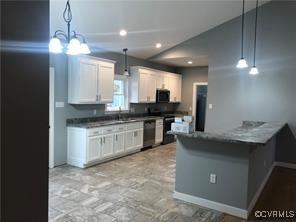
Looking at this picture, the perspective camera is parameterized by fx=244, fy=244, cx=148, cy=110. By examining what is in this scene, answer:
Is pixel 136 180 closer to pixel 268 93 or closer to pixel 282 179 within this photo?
pixel 282 179

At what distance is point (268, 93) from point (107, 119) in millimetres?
3896

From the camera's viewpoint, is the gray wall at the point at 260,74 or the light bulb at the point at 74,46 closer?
the light bulb at the point at 74,46

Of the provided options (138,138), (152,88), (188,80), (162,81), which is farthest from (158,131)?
(188,80)

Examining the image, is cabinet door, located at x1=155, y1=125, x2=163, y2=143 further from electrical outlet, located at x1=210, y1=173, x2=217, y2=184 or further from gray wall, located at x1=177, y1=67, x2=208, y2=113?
electrical outlet, located at x1=210, y1=173, x2=217, y2=184

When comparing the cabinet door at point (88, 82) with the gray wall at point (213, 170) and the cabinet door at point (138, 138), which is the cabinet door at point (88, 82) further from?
the gray wall at point (213, 170)

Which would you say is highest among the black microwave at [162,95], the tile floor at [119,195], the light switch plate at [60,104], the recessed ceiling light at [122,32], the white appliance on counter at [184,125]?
the recessed ceiling light at [122,32]

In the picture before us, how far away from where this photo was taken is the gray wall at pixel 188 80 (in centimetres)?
862

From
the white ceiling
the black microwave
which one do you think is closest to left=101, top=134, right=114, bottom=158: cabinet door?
the white ceiling

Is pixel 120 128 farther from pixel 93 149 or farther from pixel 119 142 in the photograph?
pixel 93 149

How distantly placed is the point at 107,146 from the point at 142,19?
278cm

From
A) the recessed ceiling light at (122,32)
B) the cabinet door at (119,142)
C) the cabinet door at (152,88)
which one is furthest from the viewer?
the cabinet door at (152,88)

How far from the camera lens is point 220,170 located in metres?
3.21

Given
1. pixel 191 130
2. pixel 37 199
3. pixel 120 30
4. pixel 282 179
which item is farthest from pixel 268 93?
pixel 37 199

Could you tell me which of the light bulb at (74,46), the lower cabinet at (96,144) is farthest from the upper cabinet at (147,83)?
the light bulb at (74,46)
